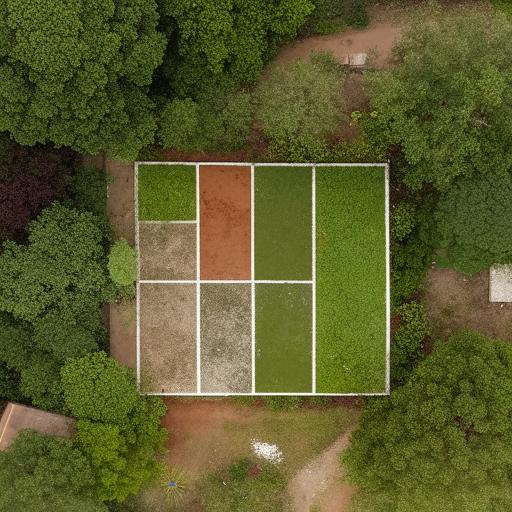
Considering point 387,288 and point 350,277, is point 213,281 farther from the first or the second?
point 387,288

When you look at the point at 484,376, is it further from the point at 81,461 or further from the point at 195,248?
the point at 81,461

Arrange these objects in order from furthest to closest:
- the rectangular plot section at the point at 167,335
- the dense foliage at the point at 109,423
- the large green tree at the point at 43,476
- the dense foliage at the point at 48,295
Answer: the rectangular plot section at the point at 167,335
the dense foliage at the point at 48,295
the dense foliage at the point at 109,423
the large green tree at the point at 43,476

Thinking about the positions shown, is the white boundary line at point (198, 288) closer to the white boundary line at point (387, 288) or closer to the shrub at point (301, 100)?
the shrub at point (301, 100)

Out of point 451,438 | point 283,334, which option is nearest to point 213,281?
point 283,334

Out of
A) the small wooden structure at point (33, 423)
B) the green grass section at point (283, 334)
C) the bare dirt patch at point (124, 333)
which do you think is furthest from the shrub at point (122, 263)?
the small wooden structure at point (33, 423)

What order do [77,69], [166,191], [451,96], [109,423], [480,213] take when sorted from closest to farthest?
[77,69] → [451,96] → [480,213] → [109,423] → [166,191]

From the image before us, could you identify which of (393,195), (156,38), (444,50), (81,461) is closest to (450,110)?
(444,50)
